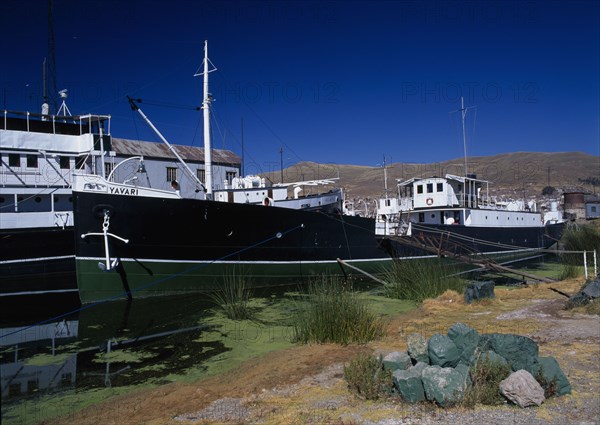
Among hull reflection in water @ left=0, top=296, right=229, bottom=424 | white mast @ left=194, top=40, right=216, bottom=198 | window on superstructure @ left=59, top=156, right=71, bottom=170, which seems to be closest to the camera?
hull reflection in water @ left=0, top=296, right=229, bottom=424

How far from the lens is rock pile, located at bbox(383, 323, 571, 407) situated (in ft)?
16.4

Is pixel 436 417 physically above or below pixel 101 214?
below

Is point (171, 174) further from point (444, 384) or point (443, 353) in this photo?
point (444, 384)

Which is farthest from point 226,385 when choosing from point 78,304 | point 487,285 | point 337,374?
point 78,304

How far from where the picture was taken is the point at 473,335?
5.80 meters

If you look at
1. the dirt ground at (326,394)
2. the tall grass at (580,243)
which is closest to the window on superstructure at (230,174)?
the tall grass at (580,243)

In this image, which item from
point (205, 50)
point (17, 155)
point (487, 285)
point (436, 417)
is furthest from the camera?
point (17, 155)

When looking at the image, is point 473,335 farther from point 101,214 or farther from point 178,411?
point 101,214

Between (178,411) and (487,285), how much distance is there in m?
8.42

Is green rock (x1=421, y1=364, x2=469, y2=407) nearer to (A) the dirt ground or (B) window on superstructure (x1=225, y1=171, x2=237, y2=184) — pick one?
(A) the dirt ground

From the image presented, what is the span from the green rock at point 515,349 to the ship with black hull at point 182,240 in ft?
35.7

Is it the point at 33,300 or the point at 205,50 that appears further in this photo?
the point at 205,50

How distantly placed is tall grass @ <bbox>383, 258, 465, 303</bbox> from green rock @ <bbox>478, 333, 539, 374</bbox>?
701 centimetres

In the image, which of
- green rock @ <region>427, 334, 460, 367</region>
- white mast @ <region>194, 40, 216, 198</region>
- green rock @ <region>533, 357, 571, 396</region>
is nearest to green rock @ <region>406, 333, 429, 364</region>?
green rock @ <region>427, 334, 460, 367</region>
